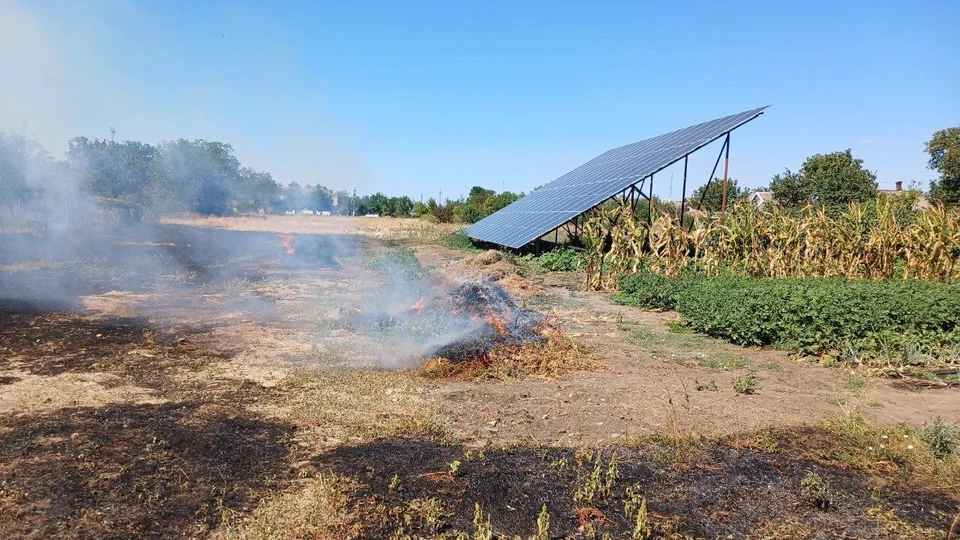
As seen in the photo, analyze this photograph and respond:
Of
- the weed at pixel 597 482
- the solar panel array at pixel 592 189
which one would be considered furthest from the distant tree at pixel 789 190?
the weed at pixel 597 482

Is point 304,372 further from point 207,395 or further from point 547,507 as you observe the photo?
point 547,507

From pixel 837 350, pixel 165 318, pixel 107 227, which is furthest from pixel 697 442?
pixel 107 227

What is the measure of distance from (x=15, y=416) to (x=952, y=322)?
37.5 ft

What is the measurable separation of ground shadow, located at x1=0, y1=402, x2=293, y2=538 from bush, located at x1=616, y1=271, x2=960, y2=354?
23.3 ft

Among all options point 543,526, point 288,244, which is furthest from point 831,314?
point 288,244

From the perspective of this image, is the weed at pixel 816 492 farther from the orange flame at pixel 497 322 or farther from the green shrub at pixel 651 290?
the green shrub at pixel 651 290

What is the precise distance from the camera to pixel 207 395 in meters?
6.27

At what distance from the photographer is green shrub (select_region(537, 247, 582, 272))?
706 inches

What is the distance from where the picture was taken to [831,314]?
8156mm

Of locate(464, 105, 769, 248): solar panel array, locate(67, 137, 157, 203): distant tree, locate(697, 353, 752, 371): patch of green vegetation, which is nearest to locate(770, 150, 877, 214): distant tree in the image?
locate(464, 105, 769, 248): solar panel array

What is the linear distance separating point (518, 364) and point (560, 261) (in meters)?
11.2

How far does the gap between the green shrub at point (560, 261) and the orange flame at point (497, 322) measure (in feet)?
28.7

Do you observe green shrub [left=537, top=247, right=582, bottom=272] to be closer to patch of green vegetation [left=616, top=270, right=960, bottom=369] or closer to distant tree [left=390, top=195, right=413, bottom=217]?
patch of green vegetation [left=616, top=270, right=960, bottom=369]

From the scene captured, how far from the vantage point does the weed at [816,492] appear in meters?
4.08
